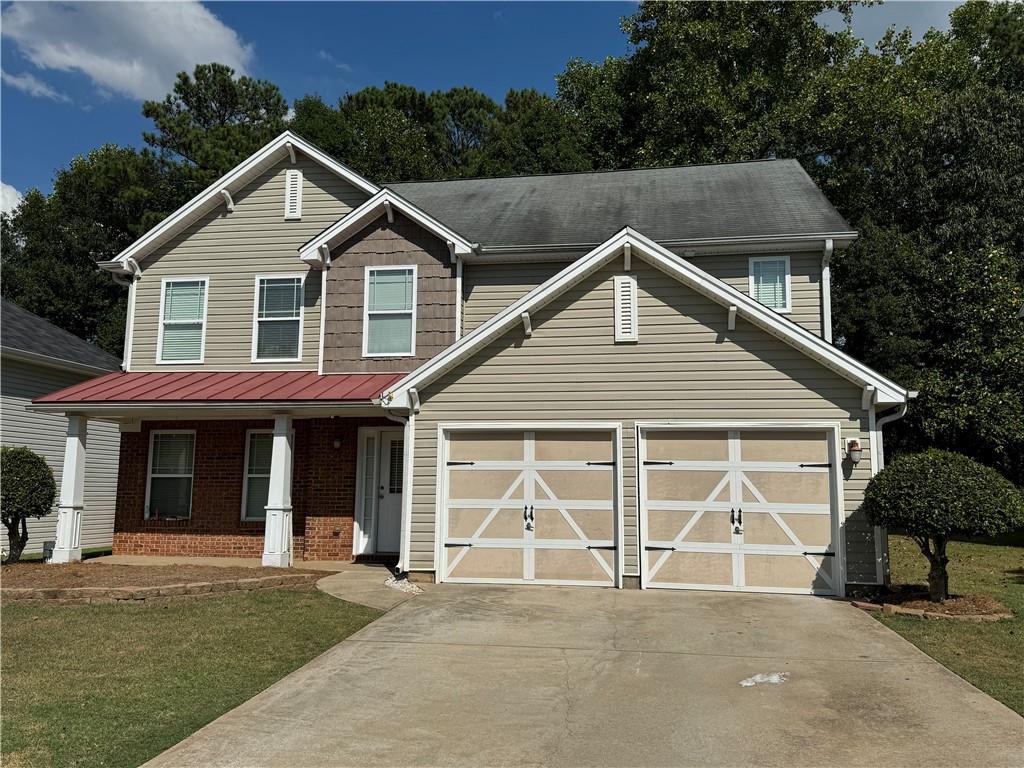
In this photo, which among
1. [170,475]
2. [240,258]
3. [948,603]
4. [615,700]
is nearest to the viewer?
[615,700]

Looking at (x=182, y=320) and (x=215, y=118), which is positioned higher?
(x=215, y=118)

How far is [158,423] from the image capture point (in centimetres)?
1561

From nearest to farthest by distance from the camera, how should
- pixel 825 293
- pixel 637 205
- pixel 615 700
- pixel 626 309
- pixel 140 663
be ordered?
pixel 615 700 < pixel 140 663 < pixel 626 309 < pixel 825 293 < pixel 637 205

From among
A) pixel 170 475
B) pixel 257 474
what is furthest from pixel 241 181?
pixel 170 475

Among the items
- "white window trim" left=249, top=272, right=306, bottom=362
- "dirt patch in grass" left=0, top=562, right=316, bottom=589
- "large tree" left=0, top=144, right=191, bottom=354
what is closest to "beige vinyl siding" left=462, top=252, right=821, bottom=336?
"white window trim" left=249, top=272, right=306, bottom=362

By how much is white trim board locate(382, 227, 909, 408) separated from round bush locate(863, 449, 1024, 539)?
1.16 metres

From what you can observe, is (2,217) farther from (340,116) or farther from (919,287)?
(919,287)

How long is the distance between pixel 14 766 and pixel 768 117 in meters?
29.7

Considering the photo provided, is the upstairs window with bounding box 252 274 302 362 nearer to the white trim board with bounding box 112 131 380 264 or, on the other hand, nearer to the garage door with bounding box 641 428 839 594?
the white trim board with bounding box 112 131 380 264

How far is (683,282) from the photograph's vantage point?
11289 millimetres

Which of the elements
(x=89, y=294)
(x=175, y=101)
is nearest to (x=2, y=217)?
(x=89, y=294)

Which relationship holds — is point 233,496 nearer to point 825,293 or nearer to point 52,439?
point 52,439

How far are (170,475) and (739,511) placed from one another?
11280mm

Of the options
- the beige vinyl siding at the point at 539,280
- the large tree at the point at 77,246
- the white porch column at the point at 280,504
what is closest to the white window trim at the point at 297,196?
→ the beige vinyl siding at the point at 539,280
